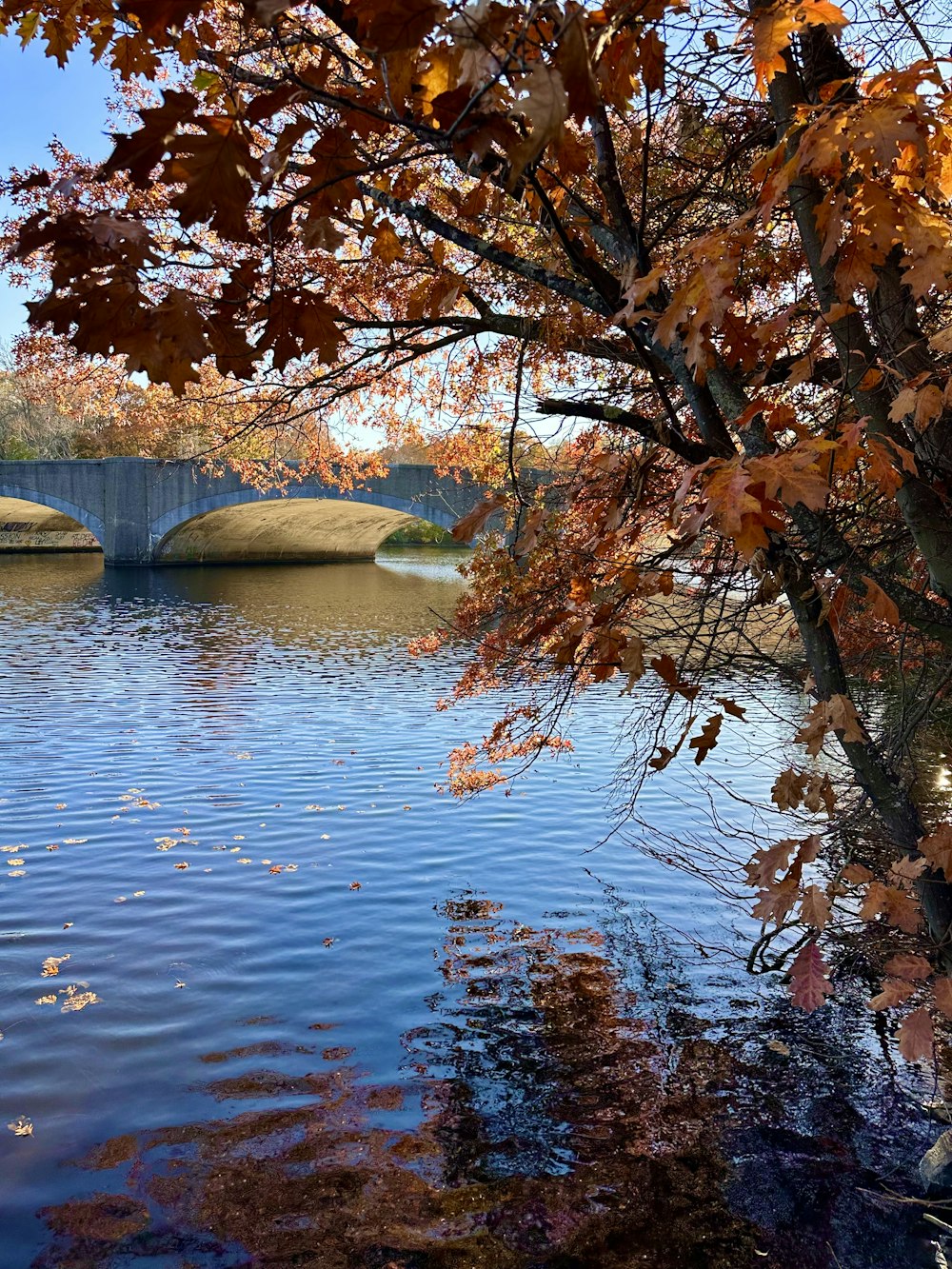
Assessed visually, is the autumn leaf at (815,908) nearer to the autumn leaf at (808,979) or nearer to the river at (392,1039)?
the autumn leaf at (808,979)

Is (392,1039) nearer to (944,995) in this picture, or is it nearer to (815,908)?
(815,908)

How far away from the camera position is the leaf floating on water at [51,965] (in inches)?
265

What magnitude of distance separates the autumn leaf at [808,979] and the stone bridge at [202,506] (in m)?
32.1

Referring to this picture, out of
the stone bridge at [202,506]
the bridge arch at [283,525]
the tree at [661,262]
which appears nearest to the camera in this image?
the tree at [661,262]

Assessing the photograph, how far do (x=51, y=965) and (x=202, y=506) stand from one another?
37.4 m

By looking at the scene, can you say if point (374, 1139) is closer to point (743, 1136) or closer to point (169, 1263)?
point (169, 1263)

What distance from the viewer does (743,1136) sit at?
5.02 metres

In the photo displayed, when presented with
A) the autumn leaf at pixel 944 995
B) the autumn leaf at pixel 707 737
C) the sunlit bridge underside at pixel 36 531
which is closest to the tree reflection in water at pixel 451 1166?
the autumn leaf at pixel 944 995

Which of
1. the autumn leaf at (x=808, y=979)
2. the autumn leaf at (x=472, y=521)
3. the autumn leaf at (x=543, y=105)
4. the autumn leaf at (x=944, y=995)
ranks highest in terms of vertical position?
the autumn leaf at (x=543, y=105)

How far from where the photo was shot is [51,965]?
685 cm

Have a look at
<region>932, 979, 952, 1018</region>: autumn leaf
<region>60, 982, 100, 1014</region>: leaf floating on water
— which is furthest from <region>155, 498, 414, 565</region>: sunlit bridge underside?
<region>932, 979, 952, 1018</region>: autumn leaf

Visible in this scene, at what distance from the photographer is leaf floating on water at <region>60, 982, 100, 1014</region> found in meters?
6.23

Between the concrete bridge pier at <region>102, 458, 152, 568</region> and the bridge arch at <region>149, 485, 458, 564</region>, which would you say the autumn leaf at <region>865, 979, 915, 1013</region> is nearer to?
the bridge arch at <region>149, 485, 458, 564</region>

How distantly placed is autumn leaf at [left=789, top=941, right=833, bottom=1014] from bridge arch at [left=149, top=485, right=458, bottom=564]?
3448 cm
